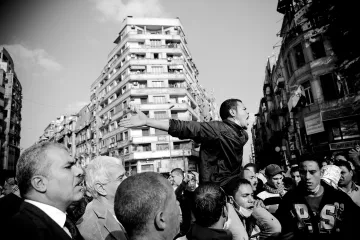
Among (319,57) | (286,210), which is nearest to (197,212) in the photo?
(286,210)

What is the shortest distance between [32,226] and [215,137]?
1727mm

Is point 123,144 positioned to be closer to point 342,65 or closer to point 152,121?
point 342,65

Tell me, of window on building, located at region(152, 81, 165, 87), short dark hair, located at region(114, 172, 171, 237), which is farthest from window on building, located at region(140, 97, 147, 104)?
short dark hair, located at region(114, 172, 171, 237)

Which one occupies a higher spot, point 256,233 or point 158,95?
point 158,95

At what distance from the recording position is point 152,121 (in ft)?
7.79

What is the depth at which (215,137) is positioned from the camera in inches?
92.9

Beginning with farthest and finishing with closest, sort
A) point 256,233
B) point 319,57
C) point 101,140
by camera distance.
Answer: point 101,140, point 319,57, point 256,233

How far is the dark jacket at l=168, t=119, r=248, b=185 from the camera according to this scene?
2.35 m

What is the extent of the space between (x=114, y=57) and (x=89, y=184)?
47.8 m

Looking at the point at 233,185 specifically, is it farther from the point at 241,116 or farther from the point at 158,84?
the point at 158,84

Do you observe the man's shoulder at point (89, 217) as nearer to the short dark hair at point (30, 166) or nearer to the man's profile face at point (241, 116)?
the short dark hair at point (30, 166)

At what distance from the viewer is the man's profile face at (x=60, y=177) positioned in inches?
75.5

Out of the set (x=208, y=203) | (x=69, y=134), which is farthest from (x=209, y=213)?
(x=69, y=134)

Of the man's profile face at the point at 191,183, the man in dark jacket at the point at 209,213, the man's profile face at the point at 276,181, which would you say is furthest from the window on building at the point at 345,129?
the man in dark jacket at the point at 209,213
